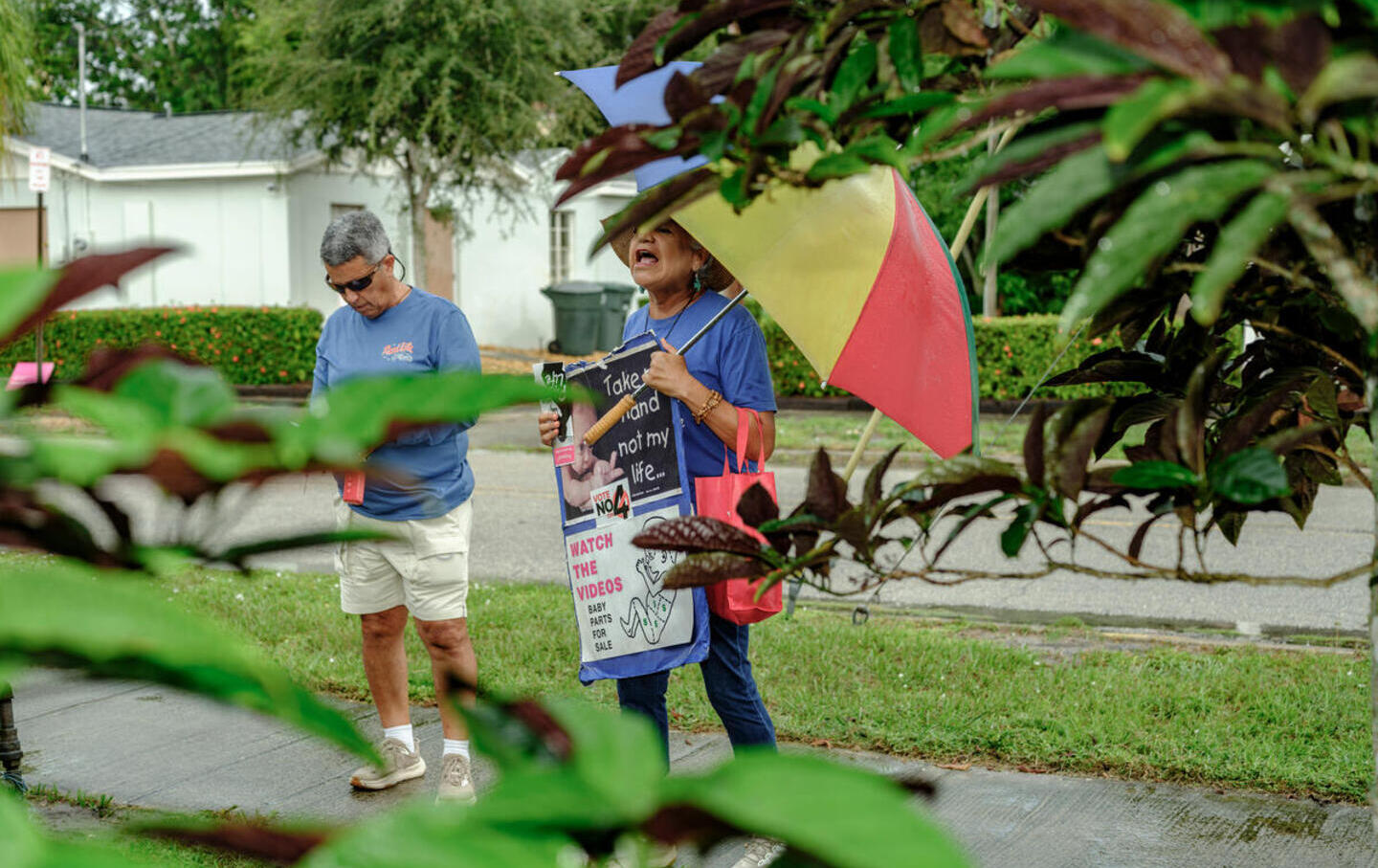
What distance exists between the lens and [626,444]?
12.6ft

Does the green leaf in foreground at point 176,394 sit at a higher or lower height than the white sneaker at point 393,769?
higher

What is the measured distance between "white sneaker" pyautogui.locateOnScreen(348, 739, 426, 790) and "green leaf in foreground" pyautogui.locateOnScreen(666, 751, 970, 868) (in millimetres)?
3960

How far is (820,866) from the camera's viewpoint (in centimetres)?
78

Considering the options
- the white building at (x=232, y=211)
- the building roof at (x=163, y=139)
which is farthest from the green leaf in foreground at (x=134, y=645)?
the building roof at (x=163, y=139)

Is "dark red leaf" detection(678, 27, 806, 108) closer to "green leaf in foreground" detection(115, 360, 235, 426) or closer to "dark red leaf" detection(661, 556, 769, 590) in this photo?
"dark red leaf" detection(661, 556, 769, 590)

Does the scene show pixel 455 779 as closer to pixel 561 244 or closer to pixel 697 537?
pixel 697 537

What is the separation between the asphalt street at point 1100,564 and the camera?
7367 millimetres

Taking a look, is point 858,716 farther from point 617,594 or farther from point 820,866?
point 820,866

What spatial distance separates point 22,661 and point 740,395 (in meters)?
3.12

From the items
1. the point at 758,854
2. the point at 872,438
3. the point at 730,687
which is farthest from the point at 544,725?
the point at 872,438

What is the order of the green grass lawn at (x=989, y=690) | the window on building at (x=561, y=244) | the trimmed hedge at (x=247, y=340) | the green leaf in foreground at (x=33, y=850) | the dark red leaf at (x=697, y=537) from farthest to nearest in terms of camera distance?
the window on building at (x=561, y=244) → the trimmed hedge at (x=247, y=340) → the green grass lawn at (x=989, y=690) → the dark red leaf at (x=697, y=537) → the green leaf in foreground at (x=33, y=850)

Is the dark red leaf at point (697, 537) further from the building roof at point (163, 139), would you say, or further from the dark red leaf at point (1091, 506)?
the building roof at point (163, 139)

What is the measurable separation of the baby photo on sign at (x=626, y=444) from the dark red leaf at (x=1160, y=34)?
295 cm

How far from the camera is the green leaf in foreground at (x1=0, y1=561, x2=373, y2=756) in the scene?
66 cm
